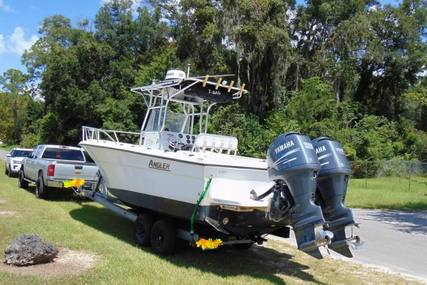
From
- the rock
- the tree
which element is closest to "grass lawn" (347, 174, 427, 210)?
the rock

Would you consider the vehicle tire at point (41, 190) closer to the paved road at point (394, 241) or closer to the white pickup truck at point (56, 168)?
the white pickup truck at point (56, 168)

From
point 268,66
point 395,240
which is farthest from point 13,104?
point 395,240

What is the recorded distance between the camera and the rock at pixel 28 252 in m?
7.29

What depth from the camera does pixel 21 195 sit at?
52.3ft

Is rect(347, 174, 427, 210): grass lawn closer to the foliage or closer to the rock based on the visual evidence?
the foliage

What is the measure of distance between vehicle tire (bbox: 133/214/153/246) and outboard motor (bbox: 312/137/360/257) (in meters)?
3.25

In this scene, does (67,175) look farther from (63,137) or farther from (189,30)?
(63,137)

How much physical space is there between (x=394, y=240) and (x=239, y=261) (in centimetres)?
508

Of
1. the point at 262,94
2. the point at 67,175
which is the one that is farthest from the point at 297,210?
the point at 262,94

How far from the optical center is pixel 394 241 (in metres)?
12.1

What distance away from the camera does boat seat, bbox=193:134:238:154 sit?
31.1 ft

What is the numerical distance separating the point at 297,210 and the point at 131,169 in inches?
147

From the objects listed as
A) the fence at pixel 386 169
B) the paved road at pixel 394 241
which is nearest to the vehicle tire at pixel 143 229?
the paved road at pixel 394 241

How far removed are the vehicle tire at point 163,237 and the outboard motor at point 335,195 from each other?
8.60 feet
